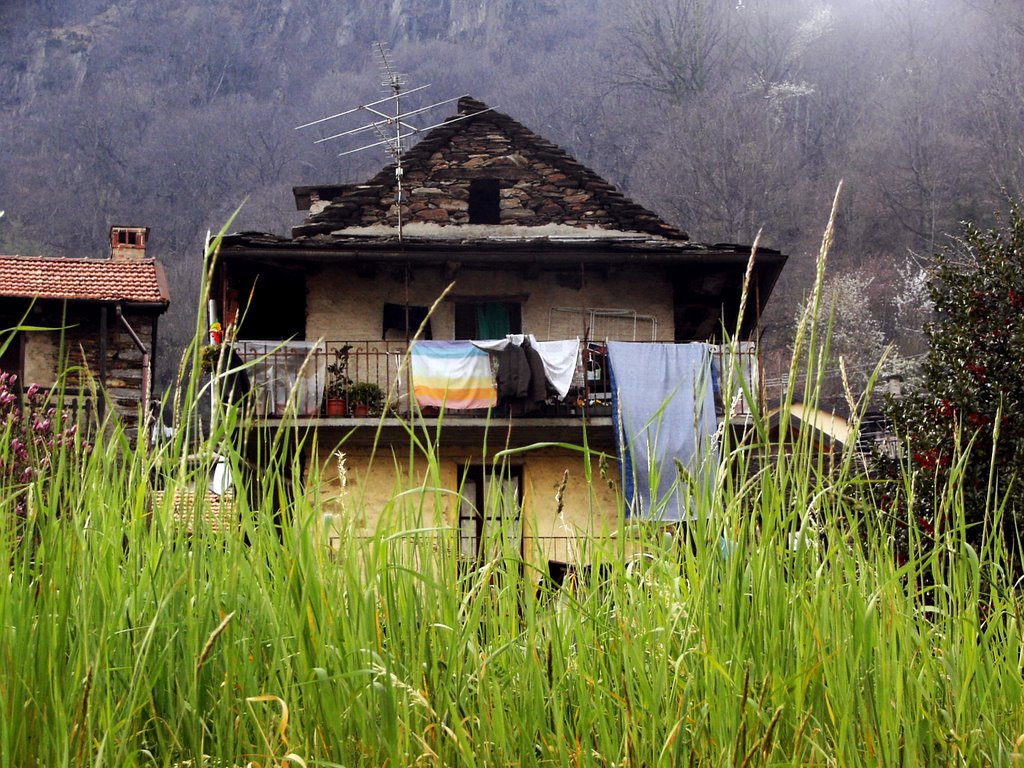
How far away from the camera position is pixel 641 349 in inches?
544

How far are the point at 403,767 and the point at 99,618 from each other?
0.55 meters

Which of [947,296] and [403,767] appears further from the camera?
[947,296]

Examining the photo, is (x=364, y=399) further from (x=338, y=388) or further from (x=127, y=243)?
(x=127, y=243)

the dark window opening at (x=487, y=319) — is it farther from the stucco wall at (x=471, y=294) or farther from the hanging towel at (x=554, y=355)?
the hanging towel at (x=554, y=355)

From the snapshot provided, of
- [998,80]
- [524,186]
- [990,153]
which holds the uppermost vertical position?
[998,80]

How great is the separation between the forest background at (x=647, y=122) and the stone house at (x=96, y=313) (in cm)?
1183

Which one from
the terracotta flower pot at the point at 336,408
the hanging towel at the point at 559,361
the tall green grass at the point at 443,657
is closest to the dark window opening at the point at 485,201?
the hanging towel at the point at 559,361

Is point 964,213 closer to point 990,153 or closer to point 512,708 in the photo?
point 990,153

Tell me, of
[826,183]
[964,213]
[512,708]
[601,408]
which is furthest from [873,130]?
[512,708]

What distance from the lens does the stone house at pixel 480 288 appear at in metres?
14.0

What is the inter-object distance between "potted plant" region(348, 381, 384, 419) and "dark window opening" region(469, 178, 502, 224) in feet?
15.9

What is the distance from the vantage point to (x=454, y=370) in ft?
44.7

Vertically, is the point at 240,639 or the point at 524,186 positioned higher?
the point at 524,186

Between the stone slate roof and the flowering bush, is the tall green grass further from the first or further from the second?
the stone slate roof
